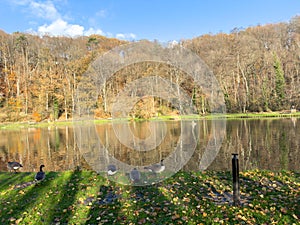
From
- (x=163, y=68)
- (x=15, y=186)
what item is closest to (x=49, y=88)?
(x=163, y=68)

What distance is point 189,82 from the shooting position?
33.4 meters

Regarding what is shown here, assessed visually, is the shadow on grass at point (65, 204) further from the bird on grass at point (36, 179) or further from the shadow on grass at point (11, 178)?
the shadow on grass at point (11, 178)

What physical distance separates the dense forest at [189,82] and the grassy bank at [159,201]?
27.0m

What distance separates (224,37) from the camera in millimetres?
52594

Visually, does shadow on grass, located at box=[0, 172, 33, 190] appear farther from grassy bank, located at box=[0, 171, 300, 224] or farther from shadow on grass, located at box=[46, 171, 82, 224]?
shadow on grass, located at box=[46, 171, 82, 224]

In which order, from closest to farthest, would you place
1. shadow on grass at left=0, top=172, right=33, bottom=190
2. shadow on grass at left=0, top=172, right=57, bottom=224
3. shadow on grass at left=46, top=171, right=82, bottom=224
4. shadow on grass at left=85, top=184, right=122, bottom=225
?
shadow on grass at left=85, top=184, right=122, bottom=225, shadow on grass at left=46, top=171, right=82, bottom=224, shadow on grass at left=0, top=172, right=57, bottom=224, shadow on grass at left=0, top=172, right=33, bottom=190

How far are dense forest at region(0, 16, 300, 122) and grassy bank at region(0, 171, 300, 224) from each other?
27.0 m

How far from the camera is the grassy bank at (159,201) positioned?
4875 millimetres

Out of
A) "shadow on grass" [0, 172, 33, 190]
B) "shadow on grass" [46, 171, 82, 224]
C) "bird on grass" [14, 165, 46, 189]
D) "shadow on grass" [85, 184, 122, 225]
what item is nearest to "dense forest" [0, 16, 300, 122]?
"shadow on grass" [0, 172, 33, 190]

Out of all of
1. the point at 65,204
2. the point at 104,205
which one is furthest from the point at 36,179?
the point at 104,205

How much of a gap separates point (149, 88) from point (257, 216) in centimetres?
1753

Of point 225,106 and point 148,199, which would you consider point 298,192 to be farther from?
point 225,106

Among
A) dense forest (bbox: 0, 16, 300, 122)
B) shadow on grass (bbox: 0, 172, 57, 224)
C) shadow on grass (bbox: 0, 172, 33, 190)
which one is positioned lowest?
shadow on grass (bbox: 0, 172, 33, 190)

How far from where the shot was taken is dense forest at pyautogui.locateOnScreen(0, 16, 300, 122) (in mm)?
42688
